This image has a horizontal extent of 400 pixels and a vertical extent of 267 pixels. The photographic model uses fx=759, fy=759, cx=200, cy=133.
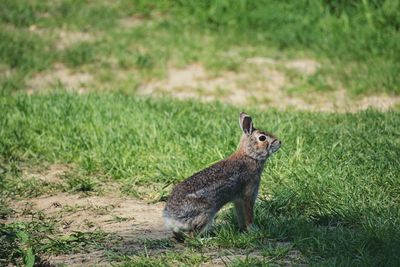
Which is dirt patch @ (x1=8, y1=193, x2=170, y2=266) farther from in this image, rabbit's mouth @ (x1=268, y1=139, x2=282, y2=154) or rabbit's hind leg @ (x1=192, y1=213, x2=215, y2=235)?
rabbit's mouth @ (x1=268, y1=139, x2=282, y2=154)

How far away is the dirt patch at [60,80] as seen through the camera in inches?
432

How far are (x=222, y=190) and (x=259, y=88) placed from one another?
5.42 meters

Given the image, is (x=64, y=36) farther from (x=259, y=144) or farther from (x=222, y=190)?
(x=222, y=190)

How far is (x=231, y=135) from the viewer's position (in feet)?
25.9

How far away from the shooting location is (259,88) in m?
10.7

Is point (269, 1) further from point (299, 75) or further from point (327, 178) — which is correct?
point (327, 178)

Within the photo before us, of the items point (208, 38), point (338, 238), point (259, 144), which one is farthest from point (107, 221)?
point (208, 38)

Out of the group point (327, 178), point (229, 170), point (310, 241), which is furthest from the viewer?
point (327, 178)

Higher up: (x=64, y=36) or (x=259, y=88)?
(x=64, y=36)

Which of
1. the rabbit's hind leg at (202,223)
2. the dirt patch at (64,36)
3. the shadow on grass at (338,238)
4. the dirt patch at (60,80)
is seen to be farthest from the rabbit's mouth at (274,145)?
the dirt patch at (64,36)

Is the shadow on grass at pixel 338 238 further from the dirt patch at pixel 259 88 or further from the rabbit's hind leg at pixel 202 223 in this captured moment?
the dirt patch at pixel 259 88

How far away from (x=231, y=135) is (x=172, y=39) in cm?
473

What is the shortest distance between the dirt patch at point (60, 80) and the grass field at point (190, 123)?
31 millimetres

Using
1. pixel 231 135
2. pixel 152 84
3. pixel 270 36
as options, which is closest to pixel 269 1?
pixel 270 36
